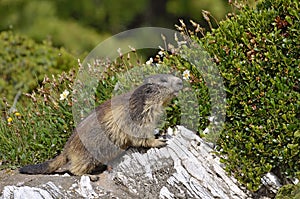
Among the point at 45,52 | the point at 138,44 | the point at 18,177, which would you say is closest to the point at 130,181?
the point at 18,177

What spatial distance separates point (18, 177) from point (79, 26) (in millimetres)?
9171

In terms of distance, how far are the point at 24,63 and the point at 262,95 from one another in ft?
17.0

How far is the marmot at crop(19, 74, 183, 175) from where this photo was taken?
5.84 meters

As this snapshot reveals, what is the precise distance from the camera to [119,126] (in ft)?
19.3

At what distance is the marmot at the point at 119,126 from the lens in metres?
5.84

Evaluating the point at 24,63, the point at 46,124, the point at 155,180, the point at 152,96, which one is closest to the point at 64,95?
the point at 46,124

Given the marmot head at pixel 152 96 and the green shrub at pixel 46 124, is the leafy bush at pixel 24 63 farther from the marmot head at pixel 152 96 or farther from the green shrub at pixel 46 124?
the marmot head at pixel 152 96

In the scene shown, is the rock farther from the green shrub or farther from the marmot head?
the green shrub

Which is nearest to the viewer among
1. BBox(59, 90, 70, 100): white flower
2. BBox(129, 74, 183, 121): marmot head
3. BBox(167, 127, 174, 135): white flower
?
BBox(129, 74, 183, 121): marmot head

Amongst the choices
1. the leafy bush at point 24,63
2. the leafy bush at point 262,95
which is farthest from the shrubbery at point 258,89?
the leafy bush at point 24,63

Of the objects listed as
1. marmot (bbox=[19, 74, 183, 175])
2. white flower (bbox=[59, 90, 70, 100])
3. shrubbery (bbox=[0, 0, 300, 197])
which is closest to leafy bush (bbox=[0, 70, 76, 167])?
white flower (bbox=[59, 90, 70, 100])

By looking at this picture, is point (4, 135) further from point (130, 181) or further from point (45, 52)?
point (45, 52)

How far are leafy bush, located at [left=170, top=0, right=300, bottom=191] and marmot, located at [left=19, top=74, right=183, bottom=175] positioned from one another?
0.56m

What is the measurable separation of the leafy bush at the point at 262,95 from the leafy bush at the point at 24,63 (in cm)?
396
